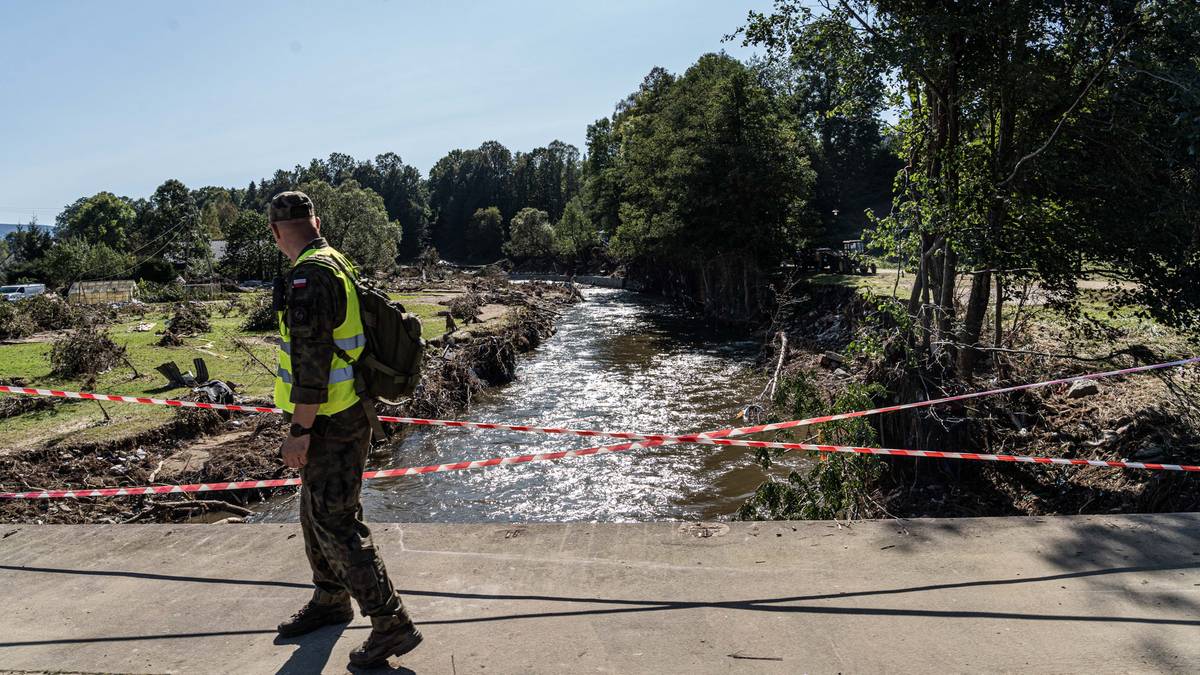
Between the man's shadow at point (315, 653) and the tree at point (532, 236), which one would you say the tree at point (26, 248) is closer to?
the tree at point (532, 236)

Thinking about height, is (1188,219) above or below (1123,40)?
below

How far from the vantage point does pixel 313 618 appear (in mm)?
3631

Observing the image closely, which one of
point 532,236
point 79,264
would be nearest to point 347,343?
point 79,264

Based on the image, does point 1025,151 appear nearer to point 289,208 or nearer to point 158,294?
point 289,208

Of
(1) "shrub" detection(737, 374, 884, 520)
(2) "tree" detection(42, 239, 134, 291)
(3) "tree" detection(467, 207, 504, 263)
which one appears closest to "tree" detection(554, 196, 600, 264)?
(3) "tree" detection(467, 207, 504, 263)

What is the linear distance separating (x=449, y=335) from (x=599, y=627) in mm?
16238

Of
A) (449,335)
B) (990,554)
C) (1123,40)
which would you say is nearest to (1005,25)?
(1123,40)

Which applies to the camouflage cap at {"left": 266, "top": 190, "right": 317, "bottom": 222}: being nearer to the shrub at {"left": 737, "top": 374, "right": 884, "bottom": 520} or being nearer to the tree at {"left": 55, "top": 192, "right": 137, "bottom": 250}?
the shrub at {"left": 737, "top": 374, "right": 884, "bottom": 520}

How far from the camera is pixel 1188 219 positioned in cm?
866

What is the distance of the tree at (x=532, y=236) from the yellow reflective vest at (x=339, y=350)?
75.2m

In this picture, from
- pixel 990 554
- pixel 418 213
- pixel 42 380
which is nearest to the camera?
pixel 990 554

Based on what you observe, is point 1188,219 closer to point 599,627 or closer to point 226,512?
point 599,627

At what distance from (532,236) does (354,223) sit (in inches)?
1385

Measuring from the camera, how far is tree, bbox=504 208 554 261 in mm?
78562
